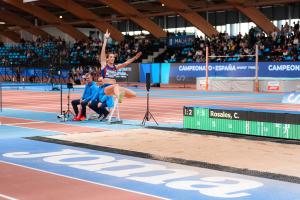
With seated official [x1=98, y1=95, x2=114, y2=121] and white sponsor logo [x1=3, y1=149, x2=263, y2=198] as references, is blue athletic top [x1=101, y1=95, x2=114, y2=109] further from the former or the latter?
white sponsor logo [x1=3, y1=149, x2=263, y2=198]

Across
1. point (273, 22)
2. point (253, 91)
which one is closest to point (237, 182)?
point (253, 91)

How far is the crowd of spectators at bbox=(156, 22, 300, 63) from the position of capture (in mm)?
35494

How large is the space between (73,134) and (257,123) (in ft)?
13.3

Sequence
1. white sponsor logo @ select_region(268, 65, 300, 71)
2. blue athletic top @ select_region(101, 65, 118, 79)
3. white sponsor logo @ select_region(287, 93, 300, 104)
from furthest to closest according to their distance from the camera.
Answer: white sponsor logo @ select_region(268, 65, 300, 71) < white sponsor logo @ select_region(287, 93, 300, 104) < blue athletic top @ select_region(101, 65, 118, 79)

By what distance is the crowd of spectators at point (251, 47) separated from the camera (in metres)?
35.5

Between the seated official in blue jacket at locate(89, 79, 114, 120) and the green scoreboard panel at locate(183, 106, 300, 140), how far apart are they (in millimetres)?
3576

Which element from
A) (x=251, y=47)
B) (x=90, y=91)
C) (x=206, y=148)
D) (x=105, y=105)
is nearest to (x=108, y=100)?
(x=105, y=105)

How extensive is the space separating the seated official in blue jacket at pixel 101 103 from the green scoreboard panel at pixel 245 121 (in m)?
3.58

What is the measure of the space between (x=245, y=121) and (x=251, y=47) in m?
28.0

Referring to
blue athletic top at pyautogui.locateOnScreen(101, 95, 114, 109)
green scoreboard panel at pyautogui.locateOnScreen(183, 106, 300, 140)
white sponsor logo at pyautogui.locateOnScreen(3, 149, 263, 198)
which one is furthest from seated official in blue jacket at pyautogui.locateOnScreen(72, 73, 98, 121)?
white sponsor logo at pyautogui.locateOnScreen(3, 149, 263, 198)

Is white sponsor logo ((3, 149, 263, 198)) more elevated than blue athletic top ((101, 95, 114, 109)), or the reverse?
blue athletic top ((101, 95, 114, 109))

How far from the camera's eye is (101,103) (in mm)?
15672

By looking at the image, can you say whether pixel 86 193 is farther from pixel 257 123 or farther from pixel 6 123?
pixel 6 123

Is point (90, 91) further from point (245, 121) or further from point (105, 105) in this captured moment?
point (245, 121)
